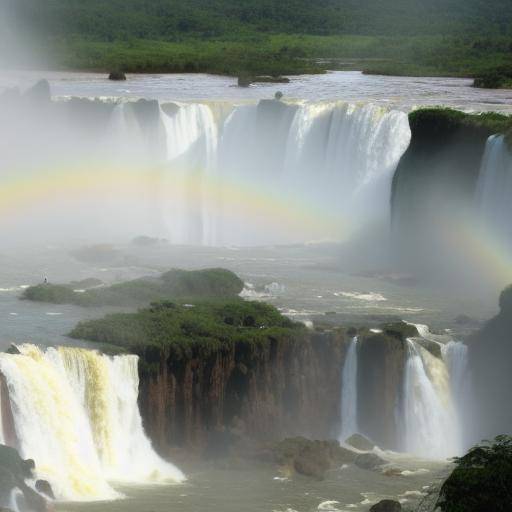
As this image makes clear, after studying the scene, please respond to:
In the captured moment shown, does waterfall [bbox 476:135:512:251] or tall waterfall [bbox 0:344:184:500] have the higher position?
waterfall [bbox 476:135:512:251]

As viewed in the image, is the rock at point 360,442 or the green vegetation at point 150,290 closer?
the rock at point 360,442

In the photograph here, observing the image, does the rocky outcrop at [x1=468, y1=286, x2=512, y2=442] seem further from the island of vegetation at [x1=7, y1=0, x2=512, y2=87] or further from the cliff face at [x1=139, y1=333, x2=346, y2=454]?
the island of vegetation at [x1=7, y1=0, x2=512, y2=87]

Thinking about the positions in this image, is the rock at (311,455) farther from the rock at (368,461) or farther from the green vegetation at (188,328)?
the green vegetation at (188,328)

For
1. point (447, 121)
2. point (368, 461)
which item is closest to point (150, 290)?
point (368, 461)

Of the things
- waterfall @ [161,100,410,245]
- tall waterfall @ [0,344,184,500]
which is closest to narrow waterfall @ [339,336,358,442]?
tall waterfall @ [0,344,184,500]

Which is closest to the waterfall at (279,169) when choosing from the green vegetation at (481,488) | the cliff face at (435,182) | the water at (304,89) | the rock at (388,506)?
the cliff face at (435,182)

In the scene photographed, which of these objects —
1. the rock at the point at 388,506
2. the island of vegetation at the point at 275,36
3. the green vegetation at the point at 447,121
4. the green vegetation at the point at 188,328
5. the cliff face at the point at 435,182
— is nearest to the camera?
the rock at the point at 388,506

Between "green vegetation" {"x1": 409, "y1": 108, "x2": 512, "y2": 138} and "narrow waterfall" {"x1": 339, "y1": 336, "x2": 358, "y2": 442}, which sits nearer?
"narrow waterfall" {"x1": 339, "y1": 336, "x2": 358, "y2": 442}

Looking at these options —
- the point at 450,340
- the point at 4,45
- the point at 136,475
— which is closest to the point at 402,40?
the point at 4,45
